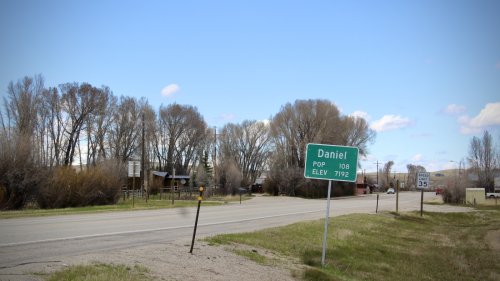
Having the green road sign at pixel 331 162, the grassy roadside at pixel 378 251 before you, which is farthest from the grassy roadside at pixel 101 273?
the green road sign at pixel 331 162

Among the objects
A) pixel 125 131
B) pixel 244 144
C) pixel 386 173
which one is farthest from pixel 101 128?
pixel 386 173

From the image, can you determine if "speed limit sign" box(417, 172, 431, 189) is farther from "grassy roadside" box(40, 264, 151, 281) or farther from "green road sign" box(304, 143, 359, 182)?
"grassy roadside" box(40, 264, 151, 281)

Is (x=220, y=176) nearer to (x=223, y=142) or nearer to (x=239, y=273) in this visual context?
(x=223, y=142)

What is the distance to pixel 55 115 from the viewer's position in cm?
6450

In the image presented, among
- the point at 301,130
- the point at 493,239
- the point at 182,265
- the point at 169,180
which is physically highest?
the point at 301,130

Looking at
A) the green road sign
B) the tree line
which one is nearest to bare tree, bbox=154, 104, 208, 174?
the tree line

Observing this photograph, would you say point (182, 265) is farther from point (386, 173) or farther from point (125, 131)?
point (386, 173)

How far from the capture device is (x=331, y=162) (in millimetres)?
12148

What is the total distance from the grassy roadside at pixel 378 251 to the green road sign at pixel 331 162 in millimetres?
2297

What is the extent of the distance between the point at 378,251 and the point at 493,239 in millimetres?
10344

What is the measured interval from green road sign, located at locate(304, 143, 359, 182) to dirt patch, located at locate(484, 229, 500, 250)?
11696mm

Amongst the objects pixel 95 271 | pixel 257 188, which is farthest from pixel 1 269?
pixel 257 188

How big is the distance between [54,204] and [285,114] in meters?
47.2

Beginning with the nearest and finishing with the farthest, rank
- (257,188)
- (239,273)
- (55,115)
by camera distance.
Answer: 1. (239,273)
2. (55,115)
3. (257,188)
